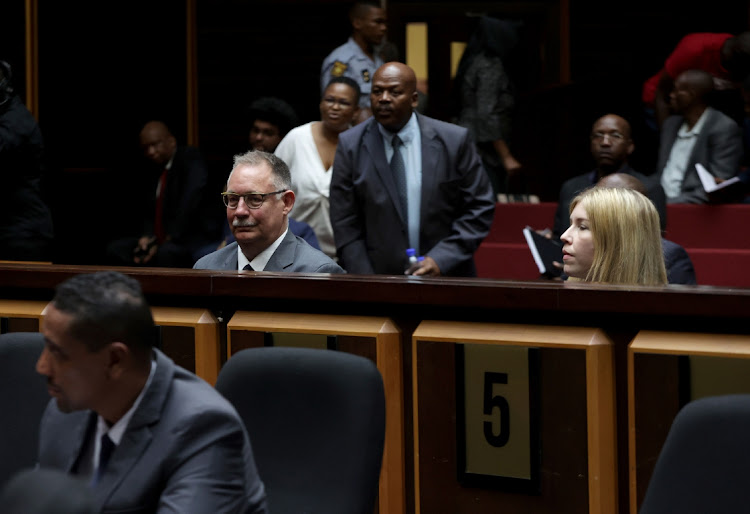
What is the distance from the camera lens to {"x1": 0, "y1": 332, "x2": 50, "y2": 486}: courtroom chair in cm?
263

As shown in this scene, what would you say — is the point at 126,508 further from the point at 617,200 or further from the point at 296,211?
the point at 296,211

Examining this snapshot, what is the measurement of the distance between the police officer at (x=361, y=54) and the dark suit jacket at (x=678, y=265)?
2307mm

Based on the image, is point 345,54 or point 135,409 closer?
point 135,409

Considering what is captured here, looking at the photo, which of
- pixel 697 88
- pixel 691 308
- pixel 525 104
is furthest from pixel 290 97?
pixel 691 308

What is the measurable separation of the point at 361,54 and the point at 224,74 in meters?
2.55

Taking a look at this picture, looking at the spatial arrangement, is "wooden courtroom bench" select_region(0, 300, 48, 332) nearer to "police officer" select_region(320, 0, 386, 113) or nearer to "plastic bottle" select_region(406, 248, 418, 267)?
"plastic bottle" select_region(406, 248, 418, 267)

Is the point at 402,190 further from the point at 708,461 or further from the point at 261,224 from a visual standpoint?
the point at 708,461

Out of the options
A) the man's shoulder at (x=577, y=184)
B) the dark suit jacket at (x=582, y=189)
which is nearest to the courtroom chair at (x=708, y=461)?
the dark suit jacket at (x=582, y=189)

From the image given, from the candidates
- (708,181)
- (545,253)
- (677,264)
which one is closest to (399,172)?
(545,253)

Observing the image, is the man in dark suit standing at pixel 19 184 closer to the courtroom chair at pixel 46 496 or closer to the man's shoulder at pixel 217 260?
the man's shoulder at pixel 217 260

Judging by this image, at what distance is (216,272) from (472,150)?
1.69 m

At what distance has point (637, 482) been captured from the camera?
2.66 m

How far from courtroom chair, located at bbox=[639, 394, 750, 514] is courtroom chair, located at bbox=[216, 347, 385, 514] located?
581 mm

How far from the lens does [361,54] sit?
6051mm
